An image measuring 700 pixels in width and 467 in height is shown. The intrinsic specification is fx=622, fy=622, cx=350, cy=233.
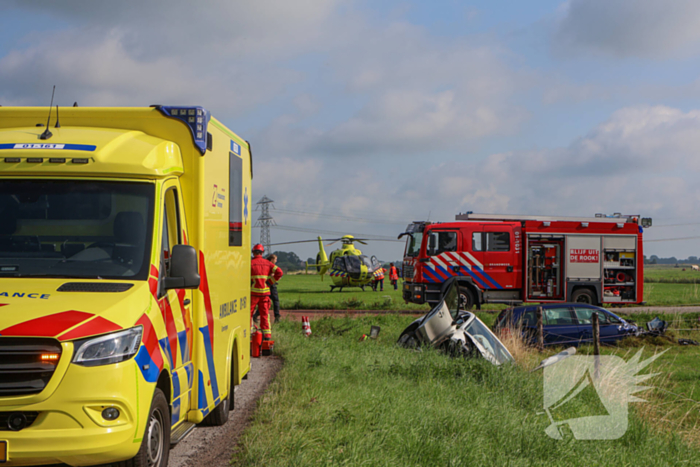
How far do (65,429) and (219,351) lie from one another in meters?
2.61

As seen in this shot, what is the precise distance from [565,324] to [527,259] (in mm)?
6680

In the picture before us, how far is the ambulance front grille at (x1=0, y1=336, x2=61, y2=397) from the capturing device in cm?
372

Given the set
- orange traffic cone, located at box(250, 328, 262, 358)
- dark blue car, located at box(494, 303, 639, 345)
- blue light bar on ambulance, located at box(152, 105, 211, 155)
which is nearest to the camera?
blue light bar on ambulance, located at box(152, 105, 211, 155)

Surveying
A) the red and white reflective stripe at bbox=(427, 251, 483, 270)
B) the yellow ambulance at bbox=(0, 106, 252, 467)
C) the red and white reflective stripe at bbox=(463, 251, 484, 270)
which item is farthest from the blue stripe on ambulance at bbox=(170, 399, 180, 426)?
the red and white reflective stripe at bbox=(463, 251, 484, 270)

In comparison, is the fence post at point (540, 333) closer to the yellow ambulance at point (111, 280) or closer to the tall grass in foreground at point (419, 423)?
the tall grass in foreground at point (419, 423)

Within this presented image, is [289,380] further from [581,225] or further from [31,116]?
[581,225]

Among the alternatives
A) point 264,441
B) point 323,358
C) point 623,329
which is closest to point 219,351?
point 264,441

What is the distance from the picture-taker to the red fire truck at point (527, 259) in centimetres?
2200

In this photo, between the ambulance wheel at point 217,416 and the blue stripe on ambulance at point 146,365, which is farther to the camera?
the ambulance wheel at point 217,416

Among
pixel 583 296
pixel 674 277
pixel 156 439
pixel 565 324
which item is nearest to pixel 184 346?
pixel 156 439

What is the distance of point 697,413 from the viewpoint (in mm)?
9625

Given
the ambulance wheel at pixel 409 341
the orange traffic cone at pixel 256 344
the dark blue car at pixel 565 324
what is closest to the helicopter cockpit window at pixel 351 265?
the dark blue car at pixel 565 324

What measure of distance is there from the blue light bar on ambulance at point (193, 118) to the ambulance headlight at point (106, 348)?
2084 mm

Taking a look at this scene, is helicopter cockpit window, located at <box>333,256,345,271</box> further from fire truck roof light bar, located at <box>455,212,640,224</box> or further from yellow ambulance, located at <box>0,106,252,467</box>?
yellow ambulance, located at <box>0,106,252,467</box>
